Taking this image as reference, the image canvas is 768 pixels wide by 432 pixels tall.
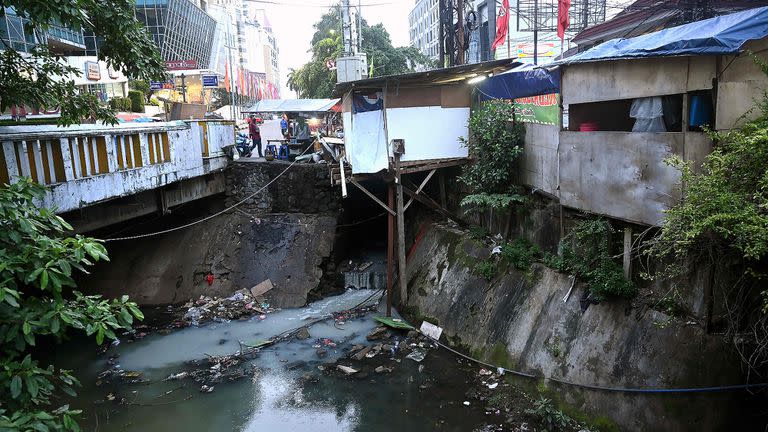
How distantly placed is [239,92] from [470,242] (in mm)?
50323

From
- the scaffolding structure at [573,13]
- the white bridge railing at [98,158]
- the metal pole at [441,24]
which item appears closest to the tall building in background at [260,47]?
the scaffolding structure at [573,13]

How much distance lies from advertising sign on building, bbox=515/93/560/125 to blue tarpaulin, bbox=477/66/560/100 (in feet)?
0.43

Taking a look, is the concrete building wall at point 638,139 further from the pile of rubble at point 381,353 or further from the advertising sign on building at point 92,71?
the advertising sign on building at point 92,71

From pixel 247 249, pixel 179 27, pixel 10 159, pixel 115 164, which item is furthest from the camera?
pixel 179 27

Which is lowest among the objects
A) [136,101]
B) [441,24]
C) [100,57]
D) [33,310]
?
[33,310]

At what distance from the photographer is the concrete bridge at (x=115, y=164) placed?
8430 mm

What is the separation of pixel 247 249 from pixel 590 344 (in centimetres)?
1097

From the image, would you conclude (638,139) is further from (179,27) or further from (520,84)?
(179,27)

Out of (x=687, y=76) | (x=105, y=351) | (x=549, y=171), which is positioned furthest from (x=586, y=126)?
(x=105, y=351)

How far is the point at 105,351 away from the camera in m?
11.6

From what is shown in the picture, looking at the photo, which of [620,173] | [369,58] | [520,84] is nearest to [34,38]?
[369,58]

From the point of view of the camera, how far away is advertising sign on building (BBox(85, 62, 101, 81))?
27156mm

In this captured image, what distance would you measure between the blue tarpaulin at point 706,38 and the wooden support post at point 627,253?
2.58 meters

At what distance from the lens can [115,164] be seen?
10648 millimetres
